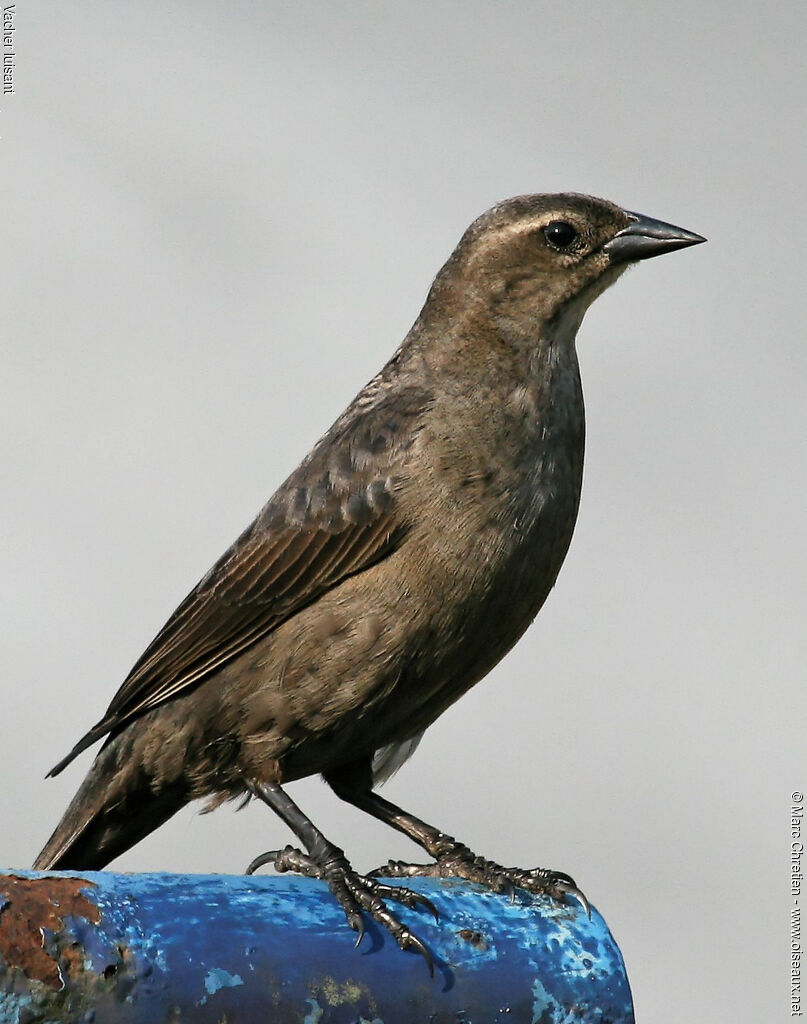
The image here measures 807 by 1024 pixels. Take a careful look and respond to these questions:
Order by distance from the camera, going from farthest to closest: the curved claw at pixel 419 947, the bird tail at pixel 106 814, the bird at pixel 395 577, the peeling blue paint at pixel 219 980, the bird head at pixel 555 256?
the bird head at pixel 555 256 < the bird tail at pixel 106 814 < the bird at pixel 395 577 < the curved claw at pixel 419 947 < the peeling blue paint at pixel 219 980

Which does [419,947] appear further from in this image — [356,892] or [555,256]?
[555,256]

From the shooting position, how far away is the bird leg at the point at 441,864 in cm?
457

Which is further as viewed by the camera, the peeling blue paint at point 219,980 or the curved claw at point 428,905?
the curved claw at point 428,905

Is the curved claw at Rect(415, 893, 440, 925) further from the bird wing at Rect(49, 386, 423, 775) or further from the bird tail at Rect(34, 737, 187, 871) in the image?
the bird tail at Rect(34, 737, 187, 871)

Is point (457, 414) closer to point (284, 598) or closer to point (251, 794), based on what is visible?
point (284, 598)

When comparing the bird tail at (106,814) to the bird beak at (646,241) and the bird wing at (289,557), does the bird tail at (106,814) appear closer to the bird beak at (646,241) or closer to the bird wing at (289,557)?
the bird wing at (289,557)

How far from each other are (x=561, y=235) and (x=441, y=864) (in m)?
2.19

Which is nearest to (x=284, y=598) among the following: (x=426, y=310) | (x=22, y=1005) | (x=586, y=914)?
(x=426, y=310)

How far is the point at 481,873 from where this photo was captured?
4.88m

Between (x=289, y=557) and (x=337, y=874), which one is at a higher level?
(x=289, y=557)

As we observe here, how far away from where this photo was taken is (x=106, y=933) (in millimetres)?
2707

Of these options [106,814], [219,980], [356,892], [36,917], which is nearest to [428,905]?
[356,892]

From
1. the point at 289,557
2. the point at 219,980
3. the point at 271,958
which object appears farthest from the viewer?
the point at 289,557

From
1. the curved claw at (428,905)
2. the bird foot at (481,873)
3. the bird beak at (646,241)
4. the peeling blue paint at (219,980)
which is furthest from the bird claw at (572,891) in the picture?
the bird beak at (646,241)
